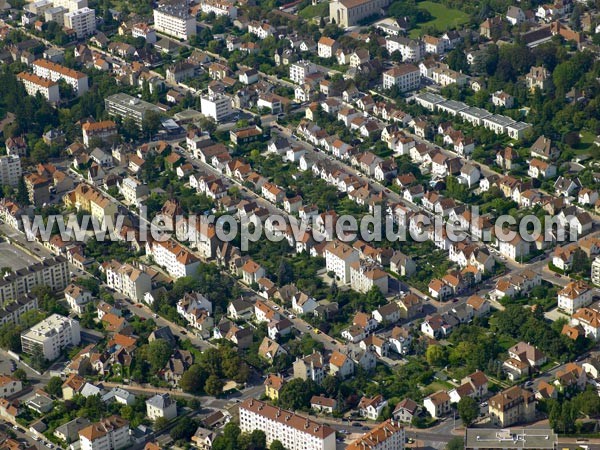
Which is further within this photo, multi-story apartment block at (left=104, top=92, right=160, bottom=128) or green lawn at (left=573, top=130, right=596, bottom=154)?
multi-story apartment block at (left=104, top=92, right=160, bottom=128)

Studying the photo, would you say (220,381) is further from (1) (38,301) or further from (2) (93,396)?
(1) (38,301)

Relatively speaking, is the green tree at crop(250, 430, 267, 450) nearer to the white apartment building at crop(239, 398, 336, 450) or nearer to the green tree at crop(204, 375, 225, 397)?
the white apartment building at crop(239, 398, 336, 450)

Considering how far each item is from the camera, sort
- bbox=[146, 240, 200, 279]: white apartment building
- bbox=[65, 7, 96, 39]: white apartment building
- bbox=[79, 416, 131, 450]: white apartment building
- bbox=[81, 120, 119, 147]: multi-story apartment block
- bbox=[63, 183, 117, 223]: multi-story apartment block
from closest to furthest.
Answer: bbox=[79, 416, 131, 450]: white apartment building, bbox=[146, 240, 200, 279]: white apartment building, bbox=[63, 183, 117, 223]: multi-story apartment block, bbox=[81, 120, 119, 147]: multi-story apartment block, bbox=[65, 7, 96, 39]: white apartment building

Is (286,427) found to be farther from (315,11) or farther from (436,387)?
(315,11)

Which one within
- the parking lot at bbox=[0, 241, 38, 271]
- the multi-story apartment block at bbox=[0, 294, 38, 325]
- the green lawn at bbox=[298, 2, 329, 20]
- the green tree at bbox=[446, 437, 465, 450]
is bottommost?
the green lawn at bbox=[298, 2, 329, 20]

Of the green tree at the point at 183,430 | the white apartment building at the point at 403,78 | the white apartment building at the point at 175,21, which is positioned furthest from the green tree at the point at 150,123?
the green tree at the point at 183,430

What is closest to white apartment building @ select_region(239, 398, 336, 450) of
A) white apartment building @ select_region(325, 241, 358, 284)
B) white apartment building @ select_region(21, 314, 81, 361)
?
white apartment building @ select_region(21, 314, 81, 361)

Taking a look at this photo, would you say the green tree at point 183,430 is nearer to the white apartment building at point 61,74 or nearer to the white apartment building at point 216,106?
the white apartment building at point 216,106
